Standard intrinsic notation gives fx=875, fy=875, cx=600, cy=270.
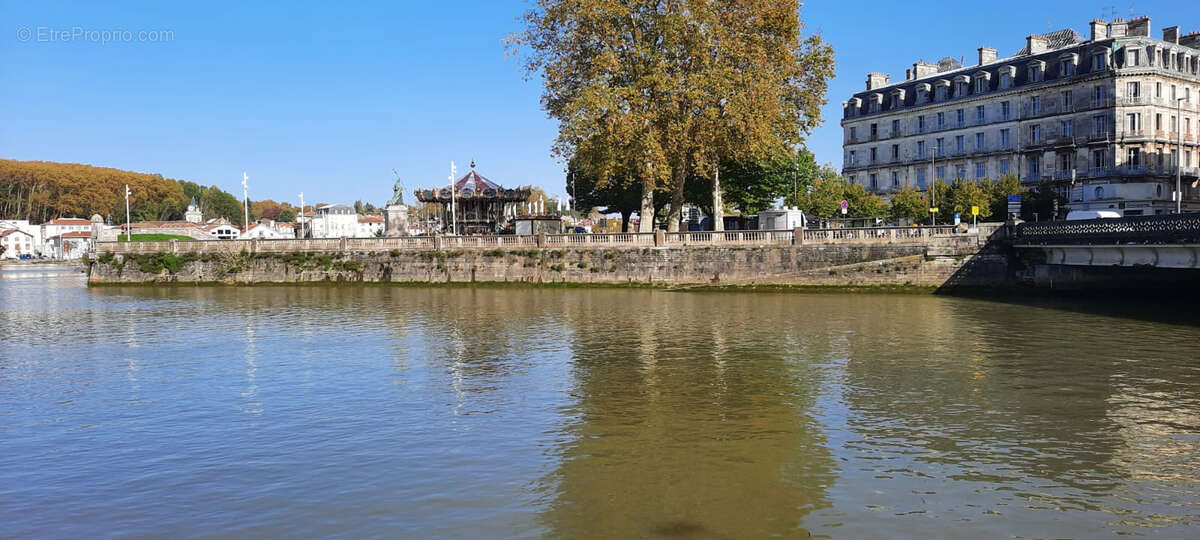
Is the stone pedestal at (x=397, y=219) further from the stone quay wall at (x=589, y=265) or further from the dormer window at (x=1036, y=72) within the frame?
the dormer window at (x=1036, y=72)

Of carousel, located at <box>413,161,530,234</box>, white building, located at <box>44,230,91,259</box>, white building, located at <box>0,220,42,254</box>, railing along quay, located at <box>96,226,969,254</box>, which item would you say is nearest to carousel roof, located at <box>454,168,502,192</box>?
carousel, located at <box>413,161,530,234</box>

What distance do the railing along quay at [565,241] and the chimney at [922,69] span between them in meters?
48.5

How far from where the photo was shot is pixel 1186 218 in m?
28.9

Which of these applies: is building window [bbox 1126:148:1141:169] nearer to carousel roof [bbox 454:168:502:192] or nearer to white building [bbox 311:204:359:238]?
carousel roof [bbox 454:168:502:192]

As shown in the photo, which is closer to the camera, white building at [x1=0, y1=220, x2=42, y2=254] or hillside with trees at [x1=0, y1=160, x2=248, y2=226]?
white building at [x1=0, y1=220, x2=42, y2=254]

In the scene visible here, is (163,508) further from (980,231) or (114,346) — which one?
(980,231)

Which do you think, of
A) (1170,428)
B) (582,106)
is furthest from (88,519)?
(582,106)

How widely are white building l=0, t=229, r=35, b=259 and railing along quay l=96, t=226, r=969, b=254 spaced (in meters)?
111

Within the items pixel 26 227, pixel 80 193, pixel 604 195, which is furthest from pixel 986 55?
pixel 26 227

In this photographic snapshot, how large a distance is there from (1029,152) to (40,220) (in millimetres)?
177461

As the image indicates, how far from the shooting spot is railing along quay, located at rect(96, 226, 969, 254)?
146 ft

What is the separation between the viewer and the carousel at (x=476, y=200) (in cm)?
6650

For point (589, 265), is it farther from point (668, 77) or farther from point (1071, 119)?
point (1071, 119)

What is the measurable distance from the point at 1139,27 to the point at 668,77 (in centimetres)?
4454
